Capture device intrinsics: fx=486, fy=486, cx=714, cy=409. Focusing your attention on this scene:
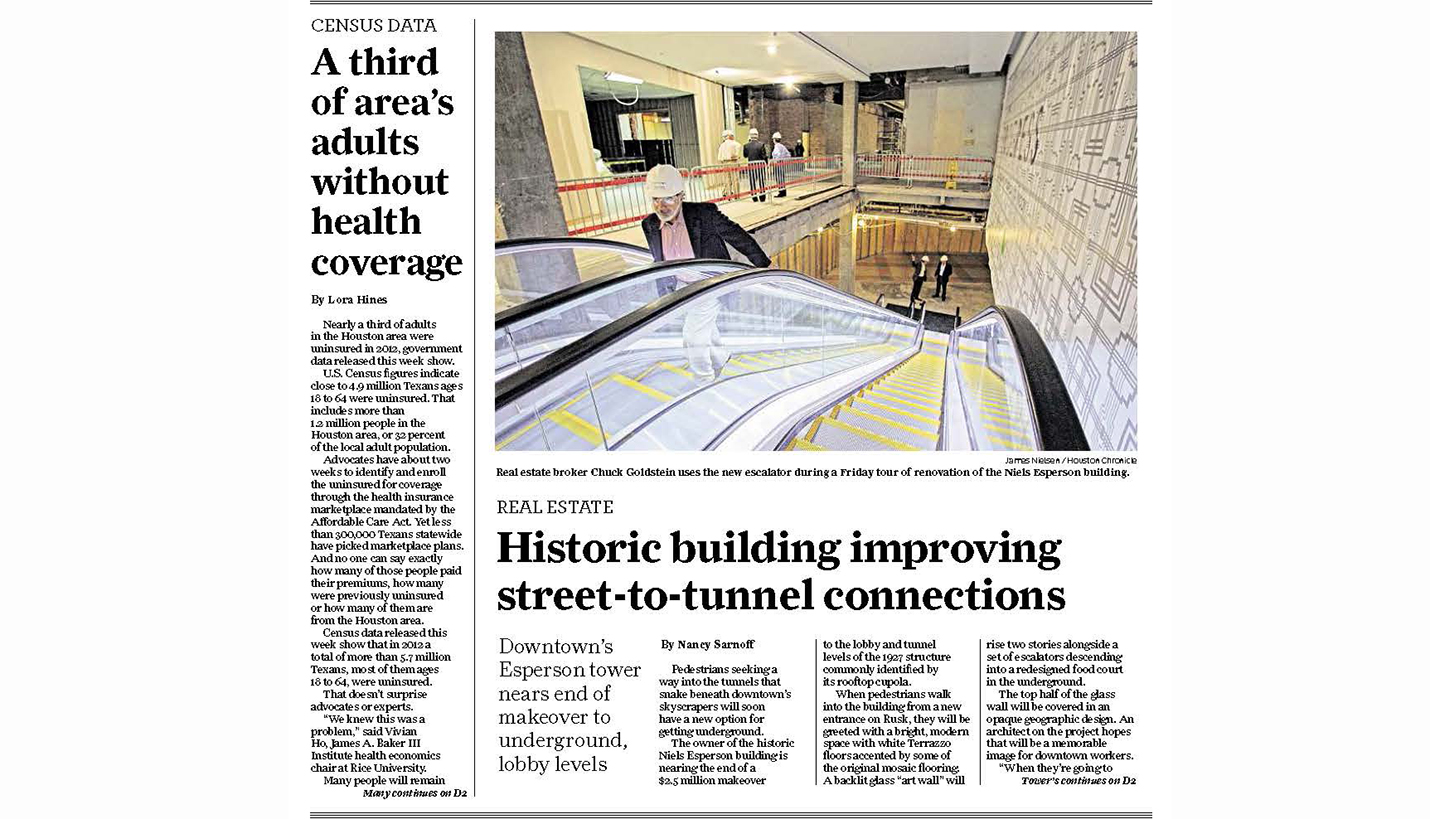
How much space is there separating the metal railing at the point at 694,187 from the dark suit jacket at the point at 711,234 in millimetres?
56

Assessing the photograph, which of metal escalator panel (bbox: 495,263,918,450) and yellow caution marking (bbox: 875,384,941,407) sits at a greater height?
→ metal escalator panel (bbox: 495,263,918,450)

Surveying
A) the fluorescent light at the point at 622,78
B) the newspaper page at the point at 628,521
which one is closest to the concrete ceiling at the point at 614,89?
the fluorescent light at the point at 622,78

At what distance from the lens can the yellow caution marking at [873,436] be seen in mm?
1439

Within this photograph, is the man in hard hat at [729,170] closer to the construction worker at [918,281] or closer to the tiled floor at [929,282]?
the tiled floor at [929,282]

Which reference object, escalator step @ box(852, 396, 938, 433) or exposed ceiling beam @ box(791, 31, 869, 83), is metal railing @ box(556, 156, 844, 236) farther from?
escalator step @ box(852, 396, 938, 433)

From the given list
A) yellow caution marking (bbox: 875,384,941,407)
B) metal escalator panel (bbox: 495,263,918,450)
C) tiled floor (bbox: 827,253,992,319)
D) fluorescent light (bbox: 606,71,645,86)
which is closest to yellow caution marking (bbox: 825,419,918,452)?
metal escalator panel (bbox: 495,263,918,450)

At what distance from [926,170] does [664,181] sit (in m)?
1.27

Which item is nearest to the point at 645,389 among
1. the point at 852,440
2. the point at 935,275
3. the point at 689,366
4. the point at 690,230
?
the point at 689,366

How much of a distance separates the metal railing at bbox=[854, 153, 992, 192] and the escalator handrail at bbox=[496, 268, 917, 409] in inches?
39.8

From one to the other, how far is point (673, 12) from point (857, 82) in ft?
3.42

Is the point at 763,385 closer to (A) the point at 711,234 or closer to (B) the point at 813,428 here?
(B) the point at 813,428

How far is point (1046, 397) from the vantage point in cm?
142

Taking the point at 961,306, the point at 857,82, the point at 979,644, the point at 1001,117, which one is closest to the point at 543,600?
the point at 979,644

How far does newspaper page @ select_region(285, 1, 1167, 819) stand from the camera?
134 centimetres
